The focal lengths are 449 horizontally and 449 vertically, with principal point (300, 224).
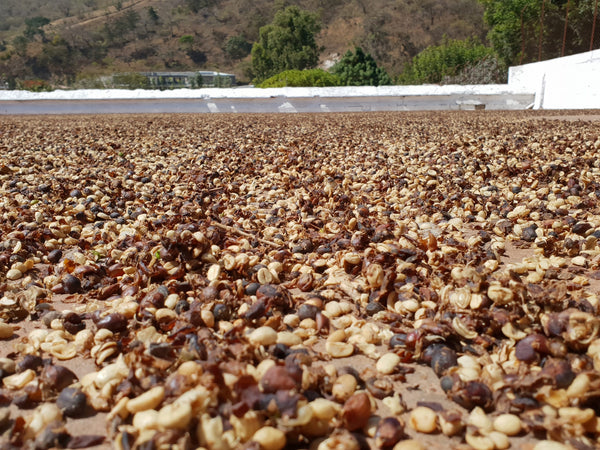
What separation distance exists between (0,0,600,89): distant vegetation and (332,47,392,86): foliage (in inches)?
2.9

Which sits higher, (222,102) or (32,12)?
(32,12)

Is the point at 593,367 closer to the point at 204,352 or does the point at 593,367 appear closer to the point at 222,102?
the point at 204,352

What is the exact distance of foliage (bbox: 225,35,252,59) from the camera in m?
73.0

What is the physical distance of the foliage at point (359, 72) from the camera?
104 ft

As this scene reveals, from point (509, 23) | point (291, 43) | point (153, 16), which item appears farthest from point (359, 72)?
point (153, 16)

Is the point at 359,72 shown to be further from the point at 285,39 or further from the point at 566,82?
the point at 285,39

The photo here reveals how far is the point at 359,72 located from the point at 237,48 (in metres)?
47.3

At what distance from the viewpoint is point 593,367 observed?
4.47 ft

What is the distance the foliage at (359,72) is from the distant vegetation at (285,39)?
73 mm

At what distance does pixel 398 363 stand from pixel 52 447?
1.05 metres

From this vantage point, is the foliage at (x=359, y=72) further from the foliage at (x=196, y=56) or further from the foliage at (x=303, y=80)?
the foliage at (x=196, y=56)

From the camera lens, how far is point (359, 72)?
31672 mm

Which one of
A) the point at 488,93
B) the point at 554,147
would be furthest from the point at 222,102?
the point at 554,147

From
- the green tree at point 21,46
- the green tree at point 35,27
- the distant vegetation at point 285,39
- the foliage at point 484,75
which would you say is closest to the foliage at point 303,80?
the distant vegetation at point 285,39
